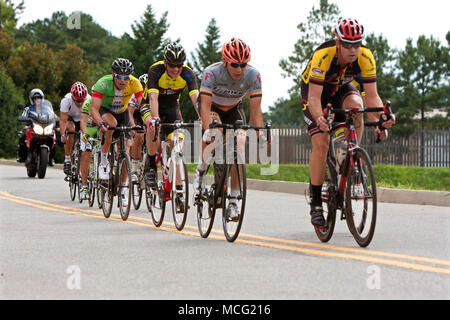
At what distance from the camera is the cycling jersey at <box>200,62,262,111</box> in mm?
8109

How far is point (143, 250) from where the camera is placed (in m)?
7.36

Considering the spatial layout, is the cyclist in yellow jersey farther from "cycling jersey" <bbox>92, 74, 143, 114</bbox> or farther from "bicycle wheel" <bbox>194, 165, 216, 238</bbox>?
"bicycle wheel" <bbox>194, 165, 216, 238</bbox>

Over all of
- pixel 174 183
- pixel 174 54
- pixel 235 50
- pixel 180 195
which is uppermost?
pixel 174 54

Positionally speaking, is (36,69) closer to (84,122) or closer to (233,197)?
(84,122)

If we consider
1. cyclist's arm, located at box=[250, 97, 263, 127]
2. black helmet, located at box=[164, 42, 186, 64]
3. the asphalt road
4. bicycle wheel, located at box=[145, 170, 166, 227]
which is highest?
black helmet, located at box=[164, 42, 186, 64]

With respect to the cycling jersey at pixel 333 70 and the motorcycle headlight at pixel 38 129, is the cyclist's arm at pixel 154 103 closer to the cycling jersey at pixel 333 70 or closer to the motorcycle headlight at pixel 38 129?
the cycling jersey at pixel 333 70

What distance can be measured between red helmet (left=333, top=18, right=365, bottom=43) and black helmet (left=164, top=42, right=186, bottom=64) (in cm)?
301

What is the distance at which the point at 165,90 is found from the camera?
10359mm

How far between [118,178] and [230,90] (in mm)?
3005

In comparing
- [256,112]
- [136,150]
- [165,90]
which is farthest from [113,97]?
[256,112]

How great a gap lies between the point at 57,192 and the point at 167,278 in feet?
35.2

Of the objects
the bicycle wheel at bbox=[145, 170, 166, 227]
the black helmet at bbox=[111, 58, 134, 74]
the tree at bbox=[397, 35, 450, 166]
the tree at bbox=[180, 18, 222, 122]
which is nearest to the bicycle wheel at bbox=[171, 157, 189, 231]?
the bicycle wheel at bbox=[145, 170, 166, 227]

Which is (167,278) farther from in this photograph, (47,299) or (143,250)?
(143,250)
